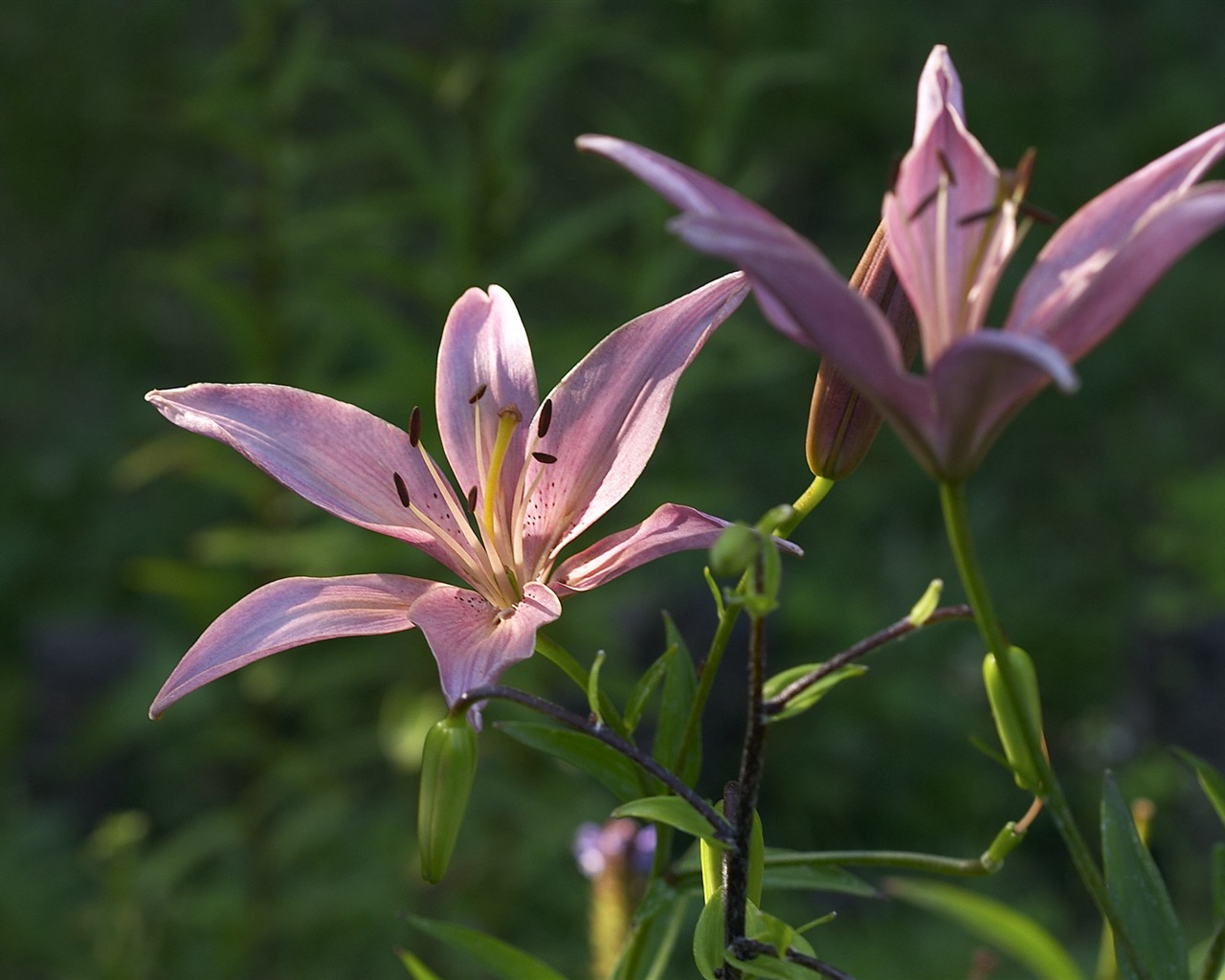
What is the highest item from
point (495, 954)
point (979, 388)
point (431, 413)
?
point (979, 388)

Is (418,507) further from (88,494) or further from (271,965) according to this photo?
(88,494)

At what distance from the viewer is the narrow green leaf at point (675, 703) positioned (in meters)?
0.45

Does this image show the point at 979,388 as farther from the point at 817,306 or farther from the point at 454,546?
the point at 454,546

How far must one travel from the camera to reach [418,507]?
18.5 inches

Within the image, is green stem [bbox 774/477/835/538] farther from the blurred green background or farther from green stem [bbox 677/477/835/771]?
the blurred green background

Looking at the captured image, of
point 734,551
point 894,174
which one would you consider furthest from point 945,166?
point 734,551

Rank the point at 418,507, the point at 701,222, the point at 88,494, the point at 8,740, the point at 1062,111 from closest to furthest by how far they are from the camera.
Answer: the point at 701,222, the point at 418,507, the point at 8,740, the point at 88,494, the point at 1062,111

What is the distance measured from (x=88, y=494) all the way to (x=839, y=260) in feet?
5.13

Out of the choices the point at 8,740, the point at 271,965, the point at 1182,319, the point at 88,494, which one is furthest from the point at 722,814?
the point at 1182,319

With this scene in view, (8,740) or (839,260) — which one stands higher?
(839,260)

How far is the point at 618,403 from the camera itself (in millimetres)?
456

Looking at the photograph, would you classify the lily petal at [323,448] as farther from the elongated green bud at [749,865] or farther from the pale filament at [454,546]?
the elongated green bud at [749,865]

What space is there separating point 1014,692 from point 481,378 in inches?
8.9

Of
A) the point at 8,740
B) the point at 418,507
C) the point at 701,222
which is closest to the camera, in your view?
the point at 701,222
